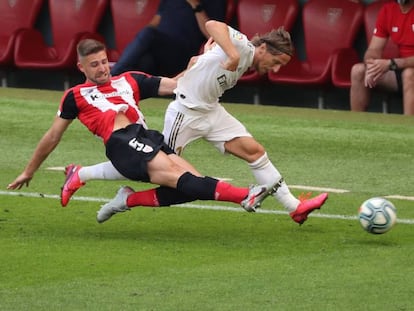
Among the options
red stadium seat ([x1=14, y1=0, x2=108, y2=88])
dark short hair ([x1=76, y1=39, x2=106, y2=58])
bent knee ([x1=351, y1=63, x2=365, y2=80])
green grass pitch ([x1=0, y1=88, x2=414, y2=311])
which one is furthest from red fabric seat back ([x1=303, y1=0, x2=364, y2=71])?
dark short hair ([x1=76, y1=39, x2=106, y2=58])

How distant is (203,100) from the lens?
1061 centimetres

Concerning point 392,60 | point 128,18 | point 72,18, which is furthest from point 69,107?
point 72,18

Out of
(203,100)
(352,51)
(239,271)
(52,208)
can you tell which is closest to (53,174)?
(52,208)

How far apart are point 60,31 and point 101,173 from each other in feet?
30.0

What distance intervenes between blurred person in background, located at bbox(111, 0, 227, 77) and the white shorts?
5.80 m

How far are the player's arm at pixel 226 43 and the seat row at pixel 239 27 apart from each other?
689cm

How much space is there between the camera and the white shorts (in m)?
10.5

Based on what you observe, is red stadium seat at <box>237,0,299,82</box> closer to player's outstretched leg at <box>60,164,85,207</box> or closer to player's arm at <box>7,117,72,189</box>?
player's outstretched leg at <box>60,164,85,207</box>

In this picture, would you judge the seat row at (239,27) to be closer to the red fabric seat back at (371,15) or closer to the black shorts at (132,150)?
the red fabric seat back at (371,15)

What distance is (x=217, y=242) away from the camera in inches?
382

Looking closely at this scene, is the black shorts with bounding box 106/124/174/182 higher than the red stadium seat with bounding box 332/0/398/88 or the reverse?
higher

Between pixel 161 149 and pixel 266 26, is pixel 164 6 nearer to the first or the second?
pixel 266 26

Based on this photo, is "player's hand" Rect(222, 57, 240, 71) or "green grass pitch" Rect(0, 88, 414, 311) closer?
"green grass pitch" Rect(0, 88, 414, 311)

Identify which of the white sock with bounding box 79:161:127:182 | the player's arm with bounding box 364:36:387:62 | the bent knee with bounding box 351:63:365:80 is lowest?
the bent knee with bounding box 351:63:365:80
